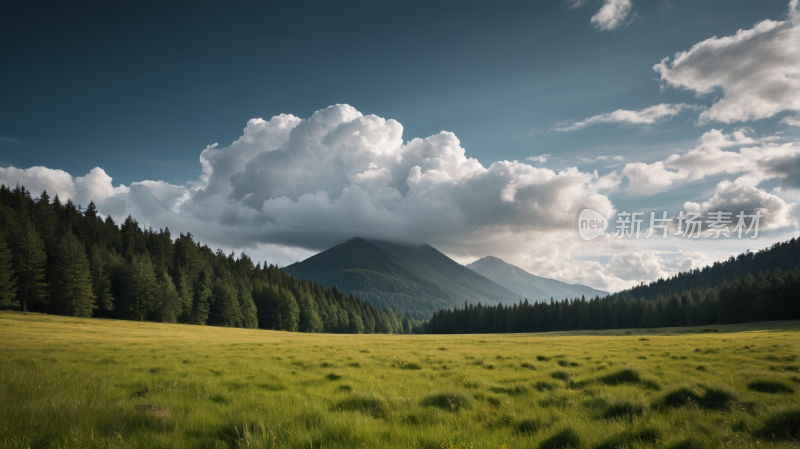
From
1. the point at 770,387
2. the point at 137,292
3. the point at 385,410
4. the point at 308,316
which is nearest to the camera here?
the point at 385,410

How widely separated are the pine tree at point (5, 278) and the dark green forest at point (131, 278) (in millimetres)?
159

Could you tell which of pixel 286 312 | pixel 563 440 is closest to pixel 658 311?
pixel 286 312

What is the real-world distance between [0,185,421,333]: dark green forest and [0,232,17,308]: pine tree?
16 cm

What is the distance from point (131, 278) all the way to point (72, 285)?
1137 cm

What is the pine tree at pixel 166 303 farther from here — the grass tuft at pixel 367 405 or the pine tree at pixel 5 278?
the grass tuft at pixel 367 405

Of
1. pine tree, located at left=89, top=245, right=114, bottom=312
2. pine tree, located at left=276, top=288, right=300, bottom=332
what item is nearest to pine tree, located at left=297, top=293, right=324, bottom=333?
pine tree, located at left=276, top=288, right=300, bottom=332

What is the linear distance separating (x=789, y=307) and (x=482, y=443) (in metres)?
142

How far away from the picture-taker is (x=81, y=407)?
23.3 feet

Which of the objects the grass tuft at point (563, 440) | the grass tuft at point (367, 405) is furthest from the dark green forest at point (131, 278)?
the grass tuft at point (563, 440)

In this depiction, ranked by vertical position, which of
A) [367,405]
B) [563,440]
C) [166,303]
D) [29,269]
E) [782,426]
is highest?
[29,269]

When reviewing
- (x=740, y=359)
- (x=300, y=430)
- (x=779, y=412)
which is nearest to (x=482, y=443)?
(x=300, y=430)

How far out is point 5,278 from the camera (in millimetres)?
56094

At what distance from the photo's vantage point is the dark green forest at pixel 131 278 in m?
63.2

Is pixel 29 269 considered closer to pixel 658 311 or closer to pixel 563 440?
pixel 563 440
